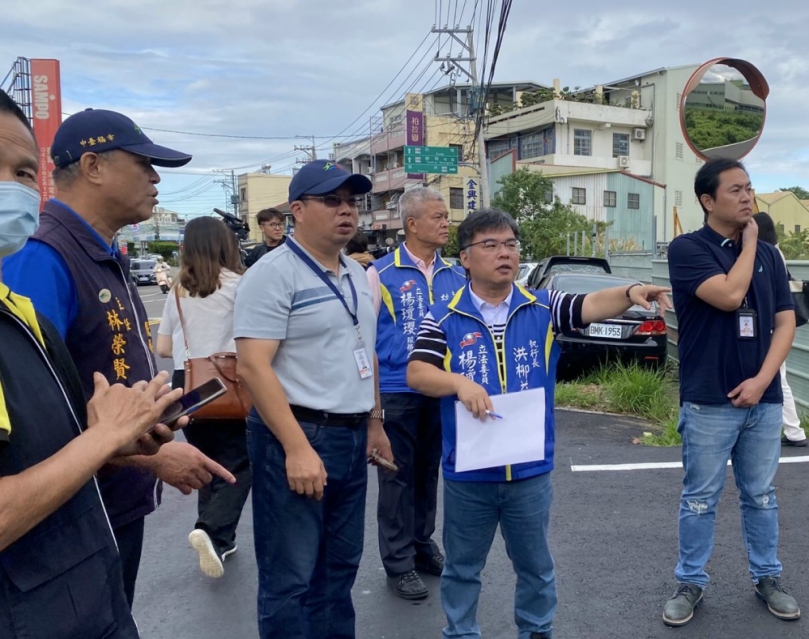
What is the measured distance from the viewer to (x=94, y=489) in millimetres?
1617

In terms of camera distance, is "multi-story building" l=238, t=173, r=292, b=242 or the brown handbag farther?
"multi-story building" l=238, t=173, r=292, b=242

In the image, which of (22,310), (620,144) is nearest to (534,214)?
(620,144)

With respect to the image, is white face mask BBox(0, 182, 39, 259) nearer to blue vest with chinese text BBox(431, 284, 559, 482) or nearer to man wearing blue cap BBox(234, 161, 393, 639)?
man wearing blue cap BBox(234, 161, 393, 639)

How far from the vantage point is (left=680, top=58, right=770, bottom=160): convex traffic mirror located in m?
4.61

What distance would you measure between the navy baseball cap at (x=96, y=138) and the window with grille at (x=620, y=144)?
133 ft

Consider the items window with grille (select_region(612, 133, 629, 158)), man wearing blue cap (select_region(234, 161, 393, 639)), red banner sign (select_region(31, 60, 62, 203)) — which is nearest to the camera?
man wearing blue cap (select_region(234, 161, 393, 639))

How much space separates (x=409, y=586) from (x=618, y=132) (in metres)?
39.9

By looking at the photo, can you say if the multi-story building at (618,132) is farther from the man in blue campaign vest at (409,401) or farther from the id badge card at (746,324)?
the id badge card at (746,324)

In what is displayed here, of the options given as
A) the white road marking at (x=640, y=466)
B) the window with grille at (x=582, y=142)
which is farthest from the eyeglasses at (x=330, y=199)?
the window with grille at (x=582, y=142)

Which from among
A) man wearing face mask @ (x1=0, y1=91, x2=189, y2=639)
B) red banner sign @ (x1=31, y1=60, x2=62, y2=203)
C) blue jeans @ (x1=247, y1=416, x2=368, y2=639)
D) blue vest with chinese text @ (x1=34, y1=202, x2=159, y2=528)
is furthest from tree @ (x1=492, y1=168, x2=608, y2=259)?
man wearing face mask @ (x1=0, y1=91, x2=189, y2=639)

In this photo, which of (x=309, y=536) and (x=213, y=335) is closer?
(x=309, y=536)

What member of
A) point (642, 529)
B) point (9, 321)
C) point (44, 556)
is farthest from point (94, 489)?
point (642, 529)

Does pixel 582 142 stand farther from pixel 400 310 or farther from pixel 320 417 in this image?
pixel 320 417

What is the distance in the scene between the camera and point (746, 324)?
3232 mm
